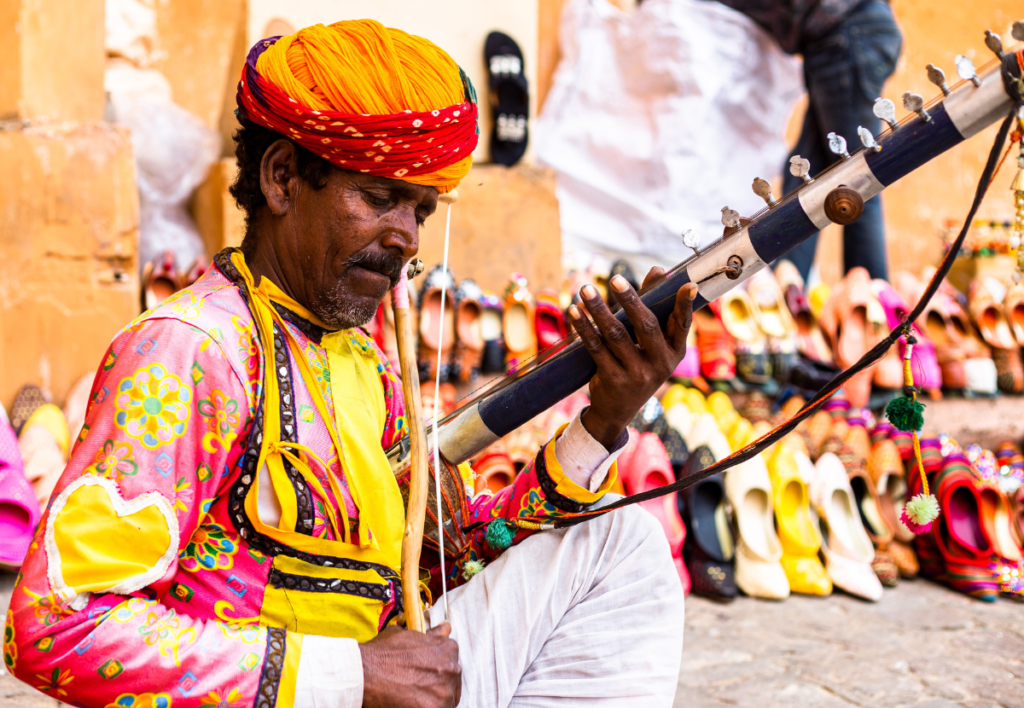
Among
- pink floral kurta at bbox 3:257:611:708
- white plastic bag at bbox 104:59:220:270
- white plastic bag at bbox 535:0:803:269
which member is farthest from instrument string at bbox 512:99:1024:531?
white plastic bag at bbox 535:0:803:269

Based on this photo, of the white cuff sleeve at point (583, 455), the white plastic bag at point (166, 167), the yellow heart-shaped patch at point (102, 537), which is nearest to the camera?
the yellow heart-shaped patch at point (102, 537)

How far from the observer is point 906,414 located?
1.42 metres

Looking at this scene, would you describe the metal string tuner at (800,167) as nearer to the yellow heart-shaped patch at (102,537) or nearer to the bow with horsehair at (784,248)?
the bow with horsehair at (784,248)

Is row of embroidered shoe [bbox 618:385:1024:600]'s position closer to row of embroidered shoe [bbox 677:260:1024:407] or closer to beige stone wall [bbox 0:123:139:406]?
row of embroidered shoe [bbox 677:260:1024:407]

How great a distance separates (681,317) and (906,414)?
0.42 meters

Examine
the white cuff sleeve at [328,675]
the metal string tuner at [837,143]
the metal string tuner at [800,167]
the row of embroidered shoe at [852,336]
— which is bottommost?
the row of embroidered shoe at [852,336]

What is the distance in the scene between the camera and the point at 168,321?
3.83ft

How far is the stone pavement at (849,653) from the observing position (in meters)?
2.14

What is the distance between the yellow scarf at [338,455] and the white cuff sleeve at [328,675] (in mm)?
183

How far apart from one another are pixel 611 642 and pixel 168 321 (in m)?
0.87

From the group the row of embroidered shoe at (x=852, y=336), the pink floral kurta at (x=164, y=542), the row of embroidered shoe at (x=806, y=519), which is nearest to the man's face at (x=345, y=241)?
the pink floral kurta at (x=164, y=542)

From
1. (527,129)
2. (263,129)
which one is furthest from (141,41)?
(263,129)

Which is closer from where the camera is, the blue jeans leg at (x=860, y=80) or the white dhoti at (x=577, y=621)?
the white dhoti at (x=577, y=621)

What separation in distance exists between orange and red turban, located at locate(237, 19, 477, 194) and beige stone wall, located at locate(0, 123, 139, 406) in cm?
216
